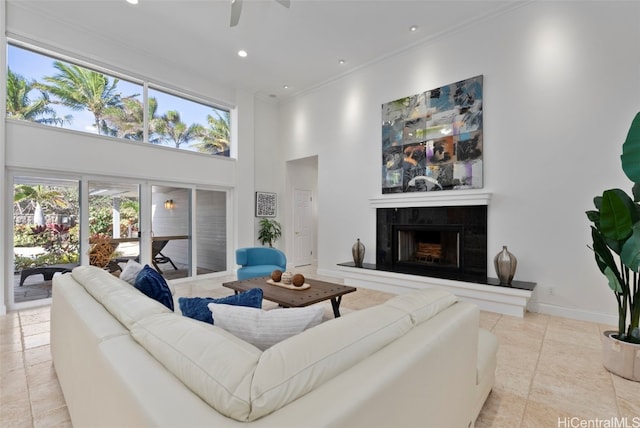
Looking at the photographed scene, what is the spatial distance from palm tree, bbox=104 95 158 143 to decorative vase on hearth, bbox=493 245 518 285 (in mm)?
5801

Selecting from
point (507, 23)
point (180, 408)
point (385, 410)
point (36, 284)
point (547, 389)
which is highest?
point (507, 23)

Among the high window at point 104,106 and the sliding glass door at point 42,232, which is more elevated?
the high window at point 104,106

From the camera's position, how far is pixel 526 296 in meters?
3.51

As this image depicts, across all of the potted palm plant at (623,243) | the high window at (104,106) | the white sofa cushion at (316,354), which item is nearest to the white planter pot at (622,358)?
the potted palm plant at (623,243)

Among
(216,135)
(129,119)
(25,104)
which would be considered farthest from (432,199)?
(25,104)

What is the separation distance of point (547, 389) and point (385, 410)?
78.9 inches

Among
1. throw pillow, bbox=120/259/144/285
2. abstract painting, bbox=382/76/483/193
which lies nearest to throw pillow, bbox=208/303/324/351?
throw pillow, bbox=120/259/144/285

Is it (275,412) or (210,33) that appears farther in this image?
(210,33)

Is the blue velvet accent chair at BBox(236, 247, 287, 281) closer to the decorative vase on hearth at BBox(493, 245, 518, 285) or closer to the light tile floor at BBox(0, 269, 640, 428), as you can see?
the light tile floor at BBox(0, 269, 640, 428)

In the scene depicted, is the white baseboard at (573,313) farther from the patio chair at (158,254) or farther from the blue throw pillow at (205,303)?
the patio chair at (158,254)

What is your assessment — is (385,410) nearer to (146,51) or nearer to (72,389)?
(72,389)

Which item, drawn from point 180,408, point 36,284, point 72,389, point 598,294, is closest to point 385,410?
point 180,408

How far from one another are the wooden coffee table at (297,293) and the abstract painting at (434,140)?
7.92 feet

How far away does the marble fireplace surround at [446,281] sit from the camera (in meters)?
3.64
